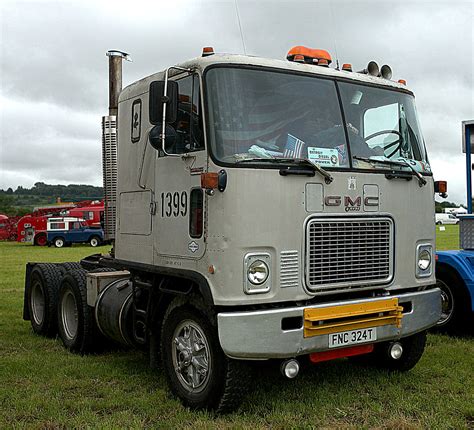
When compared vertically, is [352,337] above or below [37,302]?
above

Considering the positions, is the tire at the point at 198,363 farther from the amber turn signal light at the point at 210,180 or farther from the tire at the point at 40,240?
the tire at the point at 40,240

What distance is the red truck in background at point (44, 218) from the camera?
3875 centimetres

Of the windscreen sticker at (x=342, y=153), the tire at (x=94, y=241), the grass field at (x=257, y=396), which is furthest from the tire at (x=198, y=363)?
the tire at (x=94, y=241)

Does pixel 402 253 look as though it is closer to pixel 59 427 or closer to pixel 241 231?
pixel 241 231

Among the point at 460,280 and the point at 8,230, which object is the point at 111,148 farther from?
the point at 8,230

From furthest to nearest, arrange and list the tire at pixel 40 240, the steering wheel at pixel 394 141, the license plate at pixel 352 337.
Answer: the tire at pixel 40 240 → the steering wheel at pixel 394 141 → the license plate at pixel 352 337

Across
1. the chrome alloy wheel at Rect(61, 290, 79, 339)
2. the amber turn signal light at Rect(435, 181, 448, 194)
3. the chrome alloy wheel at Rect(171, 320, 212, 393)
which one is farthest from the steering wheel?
the chrome alloy wheel at Rect(61, 290, 79, 339)

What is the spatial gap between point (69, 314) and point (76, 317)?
42 cm

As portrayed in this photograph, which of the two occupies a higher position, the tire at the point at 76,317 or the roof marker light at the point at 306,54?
the roof marker light at the point at 306,54

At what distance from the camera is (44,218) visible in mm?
38719

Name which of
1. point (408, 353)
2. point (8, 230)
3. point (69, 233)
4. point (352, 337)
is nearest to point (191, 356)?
point (352, 337)

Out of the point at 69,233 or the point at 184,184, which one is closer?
the point at 184,184

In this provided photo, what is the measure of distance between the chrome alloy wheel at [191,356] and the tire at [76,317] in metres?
2.18

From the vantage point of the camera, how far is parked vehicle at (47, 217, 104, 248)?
37.0 metres
